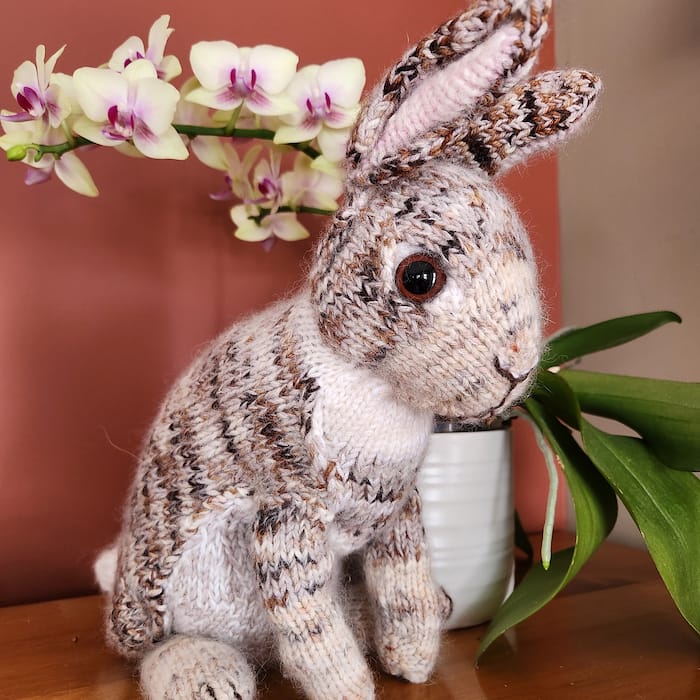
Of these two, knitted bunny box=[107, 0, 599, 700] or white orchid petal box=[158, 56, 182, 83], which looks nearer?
knitted bunny box=[107, 0, 599, 700]

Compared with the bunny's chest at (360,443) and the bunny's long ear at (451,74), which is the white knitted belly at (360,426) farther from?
the bunny's long ear at (451,74)

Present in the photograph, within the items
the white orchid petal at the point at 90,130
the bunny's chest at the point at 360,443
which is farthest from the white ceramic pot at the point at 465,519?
the white orchid petal at the point at 90,130

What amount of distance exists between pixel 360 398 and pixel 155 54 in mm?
341

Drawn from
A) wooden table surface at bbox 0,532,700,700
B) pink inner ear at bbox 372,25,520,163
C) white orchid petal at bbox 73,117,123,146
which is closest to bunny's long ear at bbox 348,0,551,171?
pink inner ear at bbox 372,25,520,163

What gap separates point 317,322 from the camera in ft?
1.54

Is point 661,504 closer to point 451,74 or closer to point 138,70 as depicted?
point 451,74

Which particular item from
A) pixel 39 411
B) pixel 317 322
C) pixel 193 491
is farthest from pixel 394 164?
pixel 39 411

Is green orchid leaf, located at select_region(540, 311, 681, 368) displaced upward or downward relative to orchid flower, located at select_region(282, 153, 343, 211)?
downward

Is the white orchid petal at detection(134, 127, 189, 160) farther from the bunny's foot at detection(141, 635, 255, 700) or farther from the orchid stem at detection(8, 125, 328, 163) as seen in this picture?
the bunny's foot at detection(141, 635, 255, 700)

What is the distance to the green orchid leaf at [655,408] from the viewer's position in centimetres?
57

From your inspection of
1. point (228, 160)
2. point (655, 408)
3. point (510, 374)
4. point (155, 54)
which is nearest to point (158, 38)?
point (155, 54)

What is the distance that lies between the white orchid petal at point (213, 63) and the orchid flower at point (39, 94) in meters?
0.10

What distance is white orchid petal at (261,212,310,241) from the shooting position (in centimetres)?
71

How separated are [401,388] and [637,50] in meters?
0.62
